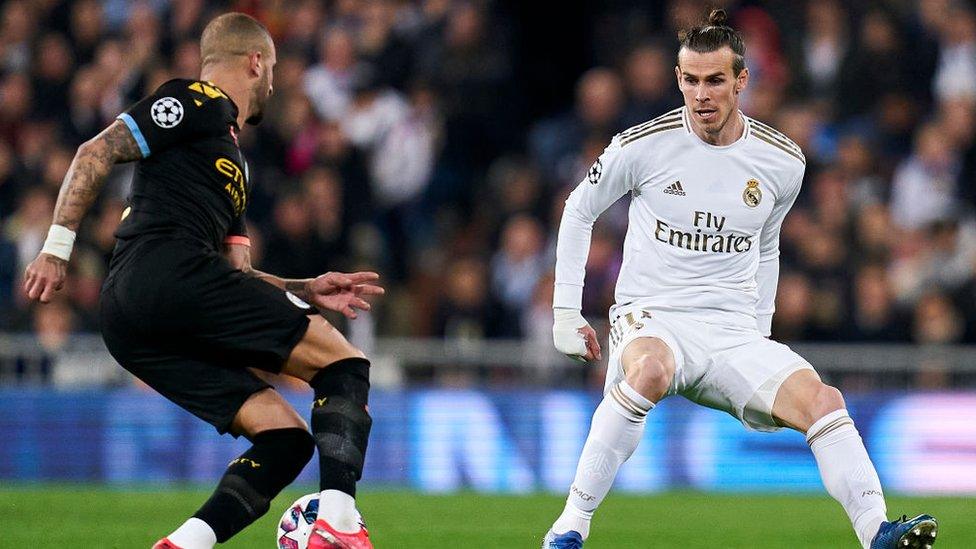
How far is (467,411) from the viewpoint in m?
12.9

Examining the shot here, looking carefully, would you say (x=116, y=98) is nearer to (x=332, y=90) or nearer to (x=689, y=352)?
(x=332, y=90)

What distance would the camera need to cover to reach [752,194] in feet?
22.2

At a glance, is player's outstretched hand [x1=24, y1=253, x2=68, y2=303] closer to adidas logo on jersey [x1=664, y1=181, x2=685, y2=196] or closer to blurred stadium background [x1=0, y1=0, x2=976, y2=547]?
adidas logo on jersey [x1=664, y1=181, x2=685, y2=196]

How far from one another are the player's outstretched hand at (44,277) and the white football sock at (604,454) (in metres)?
2.07

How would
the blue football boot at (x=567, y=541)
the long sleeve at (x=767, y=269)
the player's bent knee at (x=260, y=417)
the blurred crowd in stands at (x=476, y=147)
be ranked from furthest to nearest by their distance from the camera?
the blurred crowd in stands at (x=476, y=147)
the long sleeve at (x=767, y=269)
the blue football boot at (x=567, y=541)
the player's bent knee at (x=260, y=417)

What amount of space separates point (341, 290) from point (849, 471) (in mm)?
2048

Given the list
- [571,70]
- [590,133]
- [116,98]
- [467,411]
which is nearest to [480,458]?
[467,411]

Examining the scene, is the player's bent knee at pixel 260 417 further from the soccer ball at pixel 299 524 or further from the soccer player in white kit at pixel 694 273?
the soccer player in white kit at pixel 694 273

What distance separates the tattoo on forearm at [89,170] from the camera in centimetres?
582

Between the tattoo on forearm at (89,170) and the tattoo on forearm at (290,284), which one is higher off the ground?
the tattoo on forearm at (89,170)

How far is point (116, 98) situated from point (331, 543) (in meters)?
9.71

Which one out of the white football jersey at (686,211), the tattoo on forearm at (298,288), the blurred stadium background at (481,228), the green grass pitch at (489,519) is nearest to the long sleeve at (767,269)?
the white football jersey at (686,211)

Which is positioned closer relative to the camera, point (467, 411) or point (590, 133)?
point (467, 411)

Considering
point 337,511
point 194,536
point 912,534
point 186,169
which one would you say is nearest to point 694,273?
point 912,534
